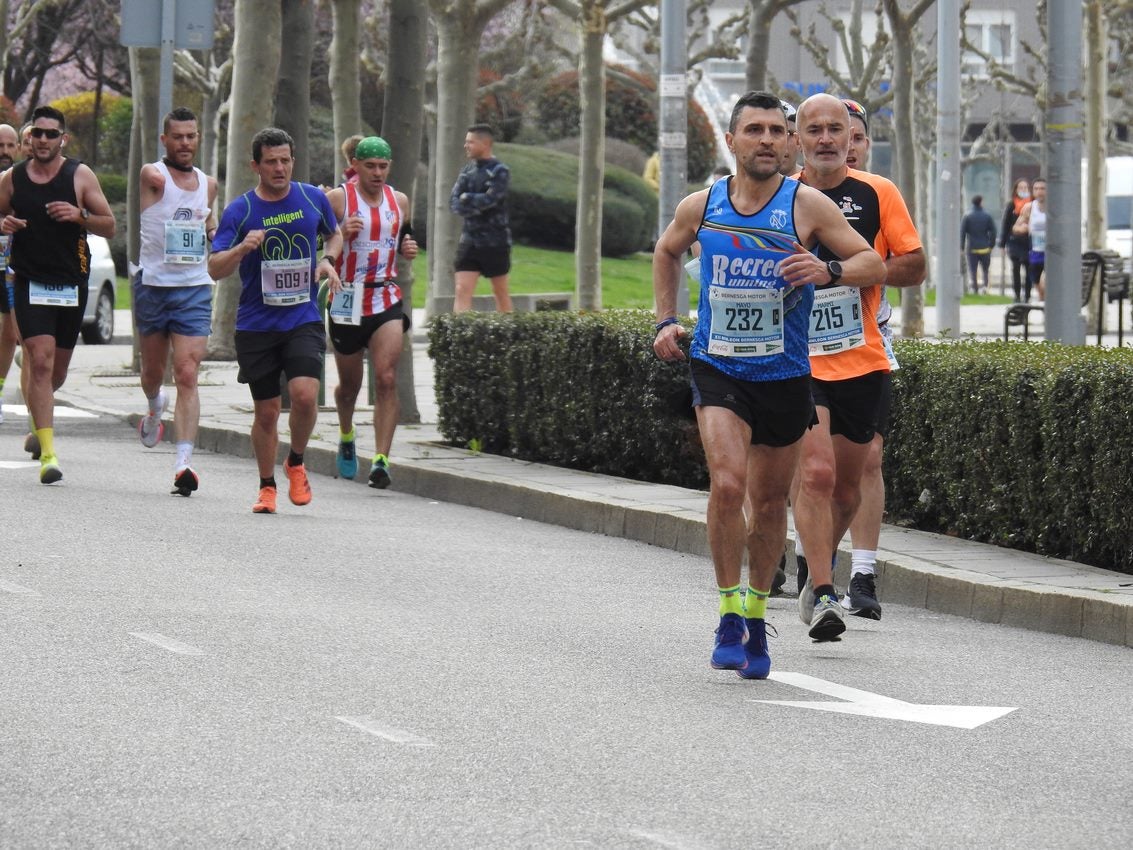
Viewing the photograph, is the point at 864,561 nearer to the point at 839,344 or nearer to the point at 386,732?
the point at 839,344

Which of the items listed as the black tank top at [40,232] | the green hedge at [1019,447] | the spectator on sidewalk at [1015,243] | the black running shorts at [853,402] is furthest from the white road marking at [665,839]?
the spectator on sidewalk at [1015,243]

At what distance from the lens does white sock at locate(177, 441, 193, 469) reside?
39.0ft

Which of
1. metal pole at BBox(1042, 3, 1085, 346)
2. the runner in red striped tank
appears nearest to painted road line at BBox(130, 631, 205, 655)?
the runner in red striped tank

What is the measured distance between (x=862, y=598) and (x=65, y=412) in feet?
31.8

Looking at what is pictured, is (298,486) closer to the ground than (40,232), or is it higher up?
closer to the ground

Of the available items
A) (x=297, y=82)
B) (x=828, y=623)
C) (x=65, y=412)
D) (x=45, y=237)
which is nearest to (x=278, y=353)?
(x=45, y=237)

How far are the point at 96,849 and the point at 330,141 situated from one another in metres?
39.7

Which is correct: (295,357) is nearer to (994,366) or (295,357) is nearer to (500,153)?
(994,366)

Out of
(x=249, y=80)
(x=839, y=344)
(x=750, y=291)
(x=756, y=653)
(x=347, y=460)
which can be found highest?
(x=249, y=80)

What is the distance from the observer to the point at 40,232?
12234mm

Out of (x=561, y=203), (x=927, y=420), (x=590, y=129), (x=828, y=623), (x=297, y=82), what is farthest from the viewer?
(x=561, y=203)

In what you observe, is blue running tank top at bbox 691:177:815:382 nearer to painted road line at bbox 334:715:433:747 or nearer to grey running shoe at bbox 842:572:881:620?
grey running shoe at bbox 842:572:881:620

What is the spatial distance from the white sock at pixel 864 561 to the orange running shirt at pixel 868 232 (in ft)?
2.57

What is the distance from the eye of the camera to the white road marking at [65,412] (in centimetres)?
1644
